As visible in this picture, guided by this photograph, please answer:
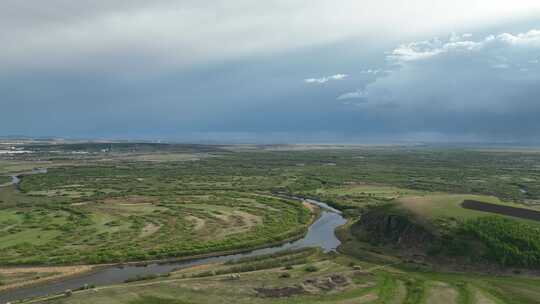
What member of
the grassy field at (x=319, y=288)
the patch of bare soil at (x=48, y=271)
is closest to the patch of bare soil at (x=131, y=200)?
the patch of bare soil at (x=48, y=271)

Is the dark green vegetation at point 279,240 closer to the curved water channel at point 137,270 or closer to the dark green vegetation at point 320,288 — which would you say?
the dark green vegetation at point 320,288

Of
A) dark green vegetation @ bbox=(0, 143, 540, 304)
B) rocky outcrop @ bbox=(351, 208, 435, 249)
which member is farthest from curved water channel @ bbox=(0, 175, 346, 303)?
rocky outcrop @ bbox=(351, 208, 435, 249)

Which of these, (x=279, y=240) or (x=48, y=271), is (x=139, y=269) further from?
(x=279, y=240)

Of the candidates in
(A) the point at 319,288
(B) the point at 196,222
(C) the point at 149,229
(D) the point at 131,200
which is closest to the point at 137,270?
(C) the point at 149,229

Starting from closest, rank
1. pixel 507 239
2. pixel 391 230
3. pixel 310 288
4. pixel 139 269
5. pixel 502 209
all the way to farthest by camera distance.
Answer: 1. pixel 310 288
2. pixel 139 269
3. pixel 507 239
4. pixel 391 230
5. pixel 502 209

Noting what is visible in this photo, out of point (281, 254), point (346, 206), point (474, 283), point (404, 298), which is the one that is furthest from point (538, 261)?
point (346, 206)

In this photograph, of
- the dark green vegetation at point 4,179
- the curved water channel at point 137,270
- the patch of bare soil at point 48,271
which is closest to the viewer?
the curved water channel at point 137,270

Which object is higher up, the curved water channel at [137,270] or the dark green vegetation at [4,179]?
the dark green vegetation at [4,179]
